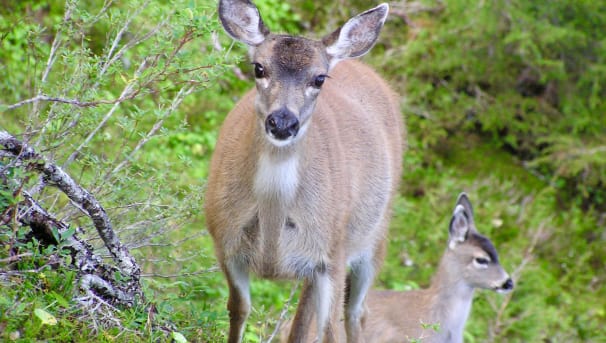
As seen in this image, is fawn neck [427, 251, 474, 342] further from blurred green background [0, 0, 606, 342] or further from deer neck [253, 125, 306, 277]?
deer neck [253, 125, 306, 277]

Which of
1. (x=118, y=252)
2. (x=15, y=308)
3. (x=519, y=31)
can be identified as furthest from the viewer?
(x=519, y=31)

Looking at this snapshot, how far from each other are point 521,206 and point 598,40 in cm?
209

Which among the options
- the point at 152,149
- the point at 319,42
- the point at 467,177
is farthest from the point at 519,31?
the point at 319,42

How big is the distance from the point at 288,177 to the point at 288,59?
609 millimetres

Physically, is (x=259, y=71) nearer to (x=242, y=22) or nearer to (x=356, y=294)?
(x=242, y=22)

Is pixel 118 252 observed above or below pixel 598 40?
above

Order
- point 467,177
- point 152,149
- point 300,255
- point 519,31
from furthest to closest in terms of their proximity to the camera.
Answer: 1. point 467,177
2. point 519,31
3. point 152,149
4. point 300,255

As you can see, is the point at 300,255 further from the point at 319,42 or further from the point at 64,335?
the point at 64,335

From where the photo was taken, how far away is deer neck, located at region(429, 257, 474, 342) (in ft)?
27.9

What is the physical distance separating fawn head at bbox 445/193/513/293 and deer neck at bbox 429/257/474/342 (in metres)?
0.05

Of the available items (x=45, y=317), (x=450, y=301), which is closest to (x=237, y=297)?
(x=45, y=317)

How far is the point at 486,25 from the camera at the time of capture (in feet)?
36.6

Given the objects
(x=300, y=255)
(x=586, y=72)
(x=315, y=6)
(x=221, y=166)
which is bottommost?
(x=586, y=72)

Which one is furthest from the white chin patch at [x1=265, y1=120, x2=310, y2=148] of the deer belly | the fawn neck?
the fawn neck
